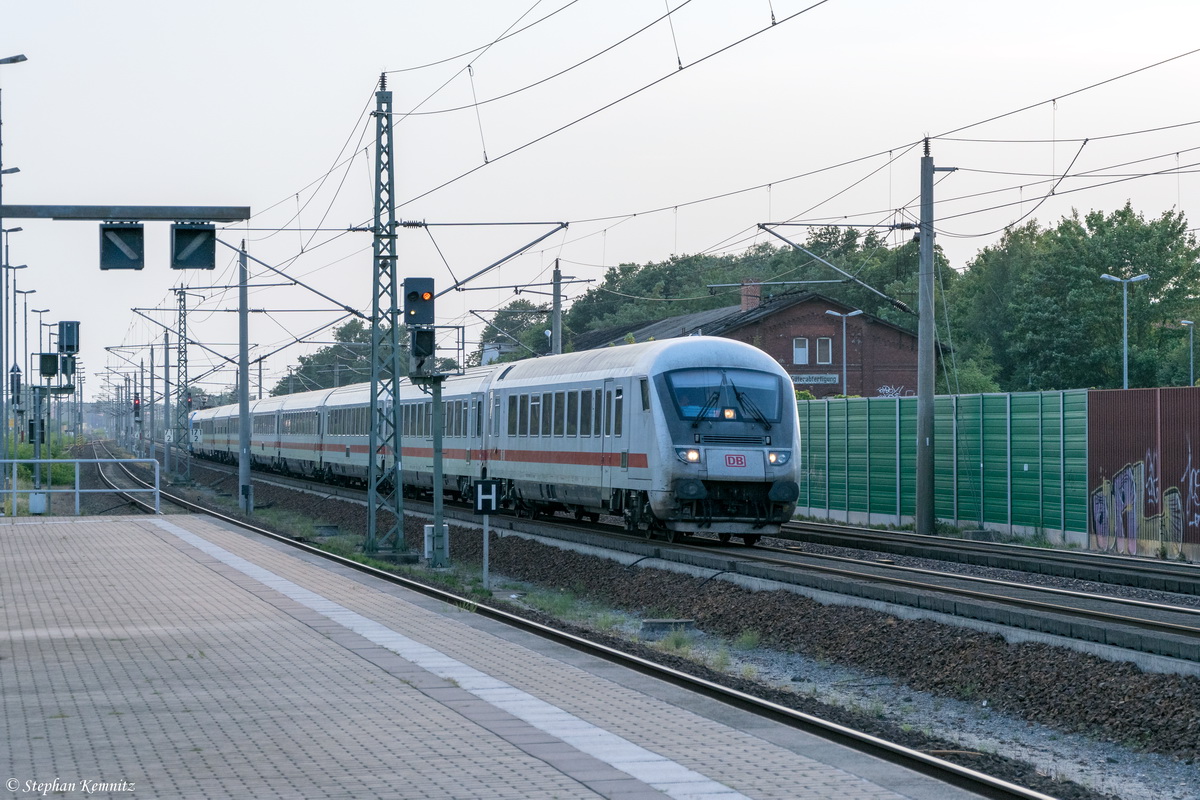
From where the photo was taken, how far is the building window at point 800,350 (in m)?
68.7

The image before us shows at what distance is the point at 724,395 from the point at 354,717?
1398cm

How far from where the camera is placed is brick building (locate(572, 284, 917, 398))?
6769cm

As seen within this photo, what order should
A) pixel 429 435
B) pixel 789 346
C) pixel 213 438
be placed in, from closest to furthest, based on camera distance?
pixel 429 435, pixel 789 346, pixel 213 438

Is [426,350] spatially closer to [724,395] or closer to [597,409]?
[597,409]

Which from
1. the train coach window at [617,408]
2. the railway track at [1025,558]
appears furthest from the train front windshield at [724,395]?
the railway track at [1025,558]

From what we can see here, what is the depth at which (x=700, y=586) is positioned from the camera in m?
19.7

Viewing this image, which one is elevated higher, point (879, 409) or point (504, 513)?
point (879, 409)

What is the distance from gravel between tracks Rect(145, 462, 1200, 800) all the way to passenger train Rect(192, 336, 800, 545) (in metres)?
3.09

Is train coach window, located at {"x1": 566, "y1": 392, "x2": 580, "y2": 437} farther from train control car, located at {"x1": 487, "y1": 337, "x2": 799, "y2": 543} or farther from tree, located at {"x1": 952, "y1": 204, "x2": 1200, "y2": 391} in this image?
tree, located at {"x1": 952, "y1": 204, "x2": 1200, "y2": 391}

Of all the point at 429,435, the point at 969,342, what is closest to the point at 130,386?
the point at 969,342

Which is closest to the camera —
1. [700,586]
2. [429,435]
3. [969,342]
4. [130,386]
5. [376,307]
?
[700,586]

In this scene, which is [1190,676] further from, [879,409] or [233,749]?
[879,409]

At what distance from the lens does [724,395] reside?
2328 centimetres

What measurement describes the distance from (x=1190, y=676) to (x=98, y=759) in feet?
26.7
